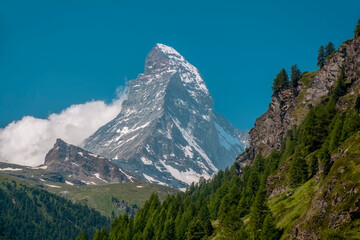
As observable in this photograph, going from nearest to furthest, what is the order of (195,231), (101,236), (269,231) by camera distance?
(269,231) → (195,231) → (101,236)

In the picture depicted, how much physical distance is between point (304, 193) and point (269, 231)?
48.2 feet

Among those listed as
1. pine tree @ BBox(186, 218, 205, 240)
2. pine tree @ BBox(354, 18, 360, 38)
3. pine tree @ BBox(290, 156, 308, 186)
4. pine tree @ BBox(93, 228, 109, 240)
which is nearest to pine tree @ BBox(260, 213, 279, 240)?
pine tree @ BBox(290, 156, 308, 186)

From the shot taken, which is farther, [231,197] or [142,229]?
[142,229]

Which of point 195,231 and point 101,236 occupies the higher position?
point 101,236

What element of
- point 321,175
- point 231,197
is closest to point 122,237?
point 231,197

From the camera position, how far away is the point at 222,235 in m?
111

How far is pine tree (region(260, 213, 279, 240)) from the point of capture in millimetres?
79000

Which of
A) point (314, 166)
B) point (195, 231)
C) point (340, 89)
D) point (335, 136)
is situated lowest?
point (195, 231)

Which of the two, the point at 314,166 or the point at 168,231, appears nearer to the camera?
the point at 314,166

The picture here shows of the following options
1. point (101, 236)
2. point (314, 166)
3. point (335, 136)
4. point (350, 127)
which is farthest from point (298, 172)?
point (101, 236)

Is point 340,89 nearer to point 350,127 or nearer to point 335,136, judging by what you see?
point 335,136

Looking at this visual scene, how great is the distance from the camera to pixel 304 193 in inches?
3536

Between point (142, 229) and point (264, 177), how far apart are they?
172ft

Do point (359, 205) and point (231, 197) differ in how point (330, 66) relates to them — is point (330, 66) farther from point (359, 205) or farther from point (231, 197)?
point (359, 205)
